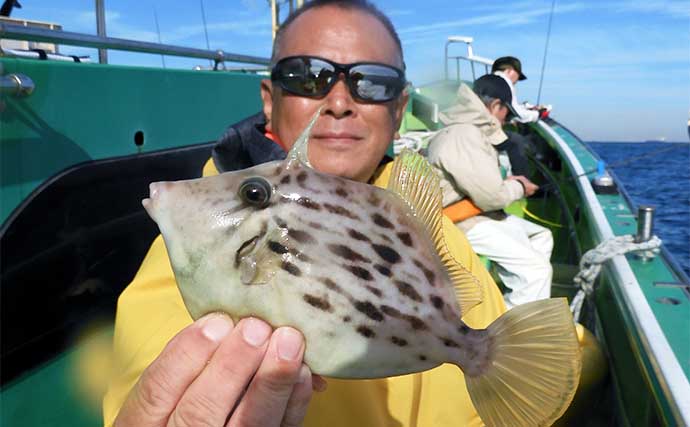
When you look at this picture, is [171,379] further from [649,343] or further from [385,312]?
[649,343]

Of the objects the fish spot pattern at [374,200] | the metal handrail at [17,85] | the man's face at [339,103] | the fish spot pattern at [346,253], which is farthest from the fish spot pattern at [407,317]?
the metal handrail at [17,85]

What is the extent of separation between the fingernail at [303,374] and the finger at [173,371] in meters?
0.16

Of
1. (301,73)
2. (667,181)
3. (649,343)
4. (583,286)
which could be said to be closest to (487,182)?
(583,286)

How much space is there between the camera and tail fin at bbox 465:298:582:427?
1.15 m

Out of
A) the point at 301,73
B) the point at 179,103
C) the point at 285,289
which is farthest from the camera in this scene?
the point at 179,103

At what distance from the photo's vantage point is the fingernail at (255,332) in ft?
3.51

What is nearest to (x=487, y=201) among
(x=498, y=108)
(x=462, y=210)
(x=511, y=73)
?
(x=462, y=210)

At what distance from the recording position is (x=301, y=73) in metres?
2.00

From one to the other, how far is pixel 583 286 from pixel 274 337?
2.98 meters

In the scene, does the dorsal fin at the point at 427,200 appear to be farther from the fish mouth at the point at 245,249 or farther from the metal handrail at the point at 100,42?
the metal handrail at the point at 100,42

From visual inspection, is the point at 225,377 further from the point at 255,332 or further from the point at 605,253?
the point at 605,253

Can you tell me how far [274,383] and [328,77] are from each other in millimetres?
1213

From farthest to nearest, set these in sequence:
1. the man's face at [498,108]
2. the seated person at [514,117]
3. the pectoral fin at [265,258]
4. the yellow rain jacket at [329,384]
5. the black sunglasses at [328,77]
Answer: the seated person at [514,117], the man's face at [498,108], the black sunglasses at [328,77], the yellow rain jacket at [329,384], the pectoral fin at [265,258]

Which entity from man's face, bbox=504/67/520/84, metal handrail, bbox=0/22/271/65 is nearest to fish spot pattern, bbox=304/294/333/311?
metal handrail, bbox=0/22/271/65
